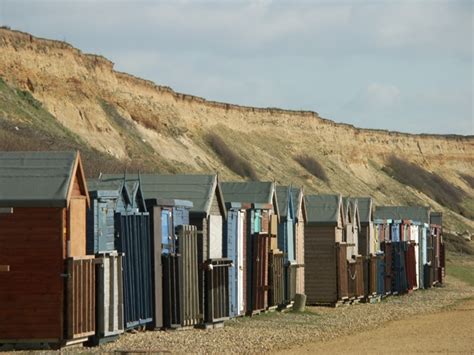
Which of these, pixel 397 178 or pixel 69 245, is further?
pixel 397 178

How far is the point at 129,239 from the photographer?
2461 cm

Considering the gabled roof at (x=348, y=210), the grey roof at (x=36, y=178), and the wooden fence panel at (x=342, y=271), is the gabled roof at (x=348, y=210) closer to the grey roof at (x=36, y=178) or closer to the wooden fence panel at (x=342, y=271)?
the wooden fence panel at (x=342, y=271)

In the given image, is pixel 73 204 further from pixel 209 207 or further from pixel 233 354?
pixel 209 207

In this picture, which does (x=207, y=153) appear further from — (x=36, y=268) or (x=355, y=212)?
(x=36, y=268)

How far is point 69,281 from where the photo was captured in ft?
70.3

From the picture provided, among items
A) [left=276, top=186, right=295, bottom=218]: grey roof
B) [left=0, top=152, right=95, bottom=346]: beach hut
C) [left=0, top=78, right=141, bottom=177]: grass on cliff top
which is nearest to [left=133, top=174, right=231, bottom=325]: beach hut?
[left=276, top=186, right=295, bottom=218]: grey roof

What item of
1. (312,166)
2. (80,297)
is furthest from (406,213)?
(312,166)

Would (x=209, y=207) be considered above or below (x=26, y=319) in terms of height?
above

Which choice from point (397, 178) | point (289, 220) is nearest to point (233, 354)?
point (289, 220)

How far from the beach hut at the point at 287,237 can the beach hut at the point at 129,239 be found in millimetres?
10275

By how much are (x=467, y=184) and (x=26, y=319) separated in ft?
405

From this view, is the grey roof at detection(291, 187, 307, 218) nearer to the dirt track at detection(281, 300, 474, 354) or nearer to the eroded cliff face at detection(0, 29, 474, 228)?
the dirt track at detection(281, 300, 474, 354)

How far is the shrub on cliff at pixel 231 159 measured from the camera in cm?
8419

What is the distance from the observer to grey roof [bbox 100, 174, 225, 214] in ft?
93.0
